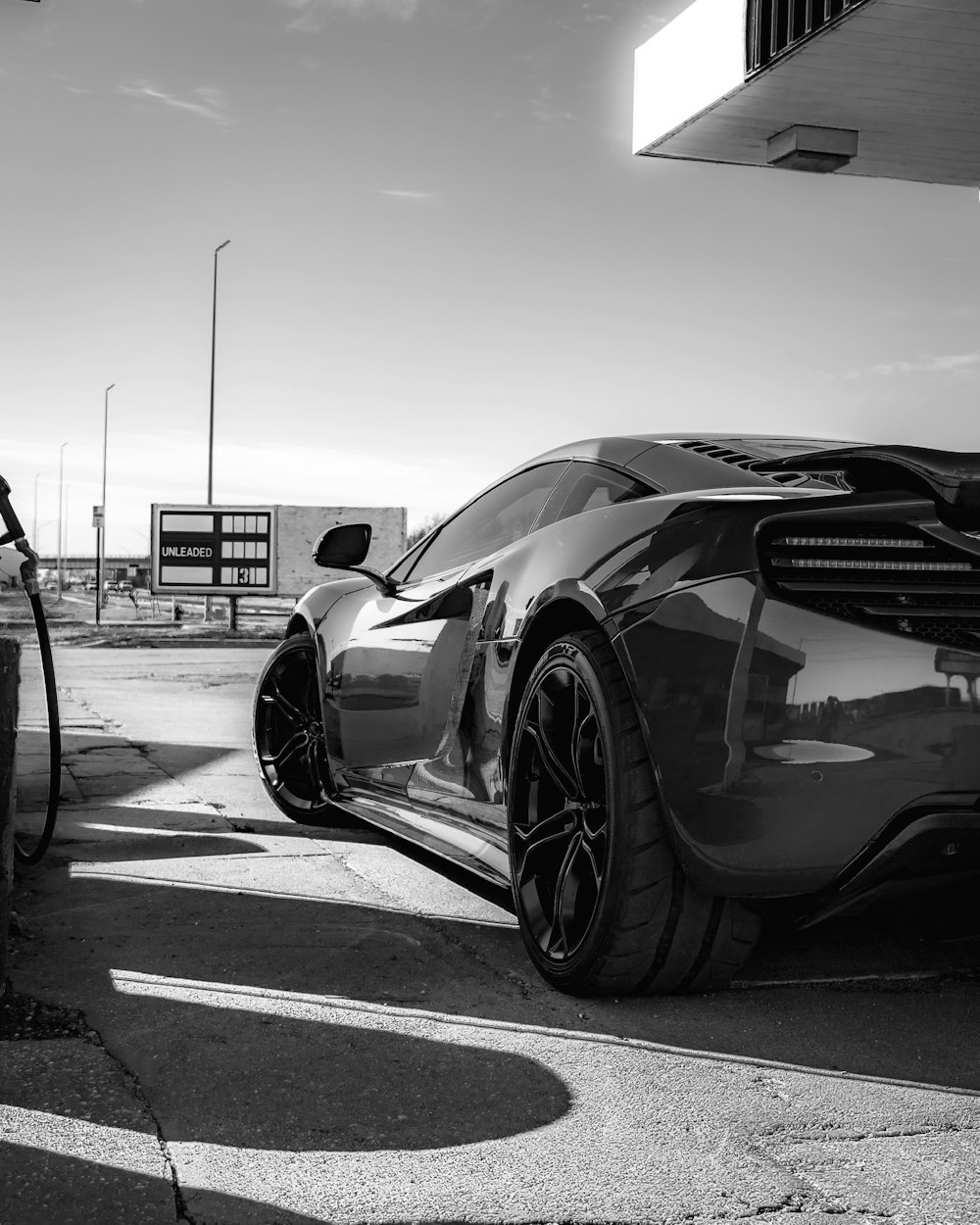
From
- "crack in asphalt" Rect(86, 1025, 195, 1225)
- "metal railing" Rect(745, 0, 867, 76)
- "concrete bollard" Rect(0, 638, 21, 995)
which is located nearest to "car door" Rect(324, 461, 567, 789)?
"concrete bollard" Rect(0, 638, 21, 995)

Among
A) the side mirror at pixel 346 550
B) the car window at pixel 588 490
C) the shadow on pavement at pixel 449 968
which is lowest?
the shadow on pavement at pixel 449 968

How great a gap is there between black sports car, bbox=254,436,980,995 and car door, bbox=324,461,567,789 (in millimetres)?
186

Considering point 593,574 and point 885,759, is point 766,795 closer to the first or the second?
point 885,759

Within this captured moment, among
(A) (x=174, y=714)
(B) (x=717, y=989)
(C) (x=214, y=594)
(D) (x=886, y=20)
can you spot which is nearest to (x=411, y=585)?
(B) (x=717, y=989)

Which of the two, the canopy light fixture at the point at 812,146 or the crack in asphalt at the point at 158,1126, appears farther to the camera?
the canopy light fixture at the point at 812,146

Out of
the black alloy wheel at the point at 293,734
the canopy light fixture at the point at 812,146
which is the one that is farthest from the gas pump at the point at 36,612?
the canopy light fixture at the point at 812,146

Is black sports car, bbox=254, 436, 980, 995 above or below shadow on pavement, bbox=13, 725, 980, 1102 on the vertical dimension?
above

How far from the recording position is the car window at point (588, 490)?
3.42 metres

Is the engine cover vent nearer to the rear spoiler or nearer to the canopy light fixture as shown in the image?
the rear spoiler

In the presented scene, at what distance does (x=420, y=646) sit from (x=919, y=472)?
6.38 feet

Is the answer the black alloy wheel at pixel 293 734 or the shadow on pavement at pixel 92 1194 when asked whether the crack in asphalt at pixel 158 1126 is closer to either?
the shadow on pavement at pixel 92 1194

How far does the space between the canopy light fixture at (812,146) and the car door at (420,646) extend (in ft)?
21.6

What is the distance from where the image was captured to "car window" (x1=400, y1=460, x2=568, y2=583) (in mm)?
3945

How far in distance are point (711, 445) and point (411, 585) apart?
4.77 ft
